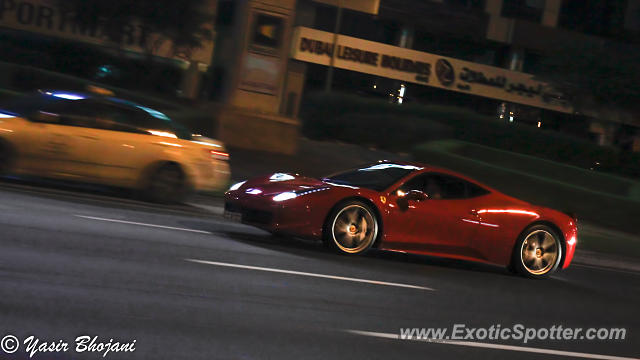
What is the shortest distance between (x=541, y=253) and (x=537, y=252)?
0.06 m

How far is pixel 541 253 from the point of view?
435 inches

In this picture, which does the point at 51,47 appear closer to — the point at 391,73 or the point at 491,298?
the point at 391,73

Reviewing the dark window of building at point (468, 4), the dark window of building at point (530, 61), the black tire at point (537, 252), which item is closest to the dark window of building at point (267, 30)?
the black tire at point (537, 252)

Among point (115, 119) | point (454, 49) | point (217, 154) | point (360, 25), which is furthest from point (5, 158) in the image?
point (454, 49)

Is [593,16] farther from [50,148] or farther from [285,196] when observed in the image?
[285,196]

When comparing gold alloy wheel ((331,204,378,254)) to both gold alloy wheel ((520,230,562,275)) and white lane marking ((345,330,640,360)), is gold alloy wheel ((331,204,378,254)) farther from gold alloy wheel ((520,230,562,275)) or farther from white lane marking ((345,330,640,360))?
white lane marking ((345,330,640,360))

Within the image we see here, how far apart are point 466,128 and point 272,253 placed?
2937cm

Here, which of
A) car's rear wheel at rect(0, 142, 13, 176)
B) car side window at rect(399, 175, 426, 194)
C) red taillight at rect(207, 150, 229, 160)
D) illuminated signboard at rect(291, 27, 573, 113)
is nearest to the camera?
car side window at rect(399, 175, 426, 194)

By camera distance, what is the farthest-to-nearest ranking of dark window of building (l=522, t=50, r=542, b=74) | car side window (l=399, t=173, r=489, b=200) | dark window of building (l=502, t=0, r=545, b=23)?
1. dark window of building (l=522, t=50, r=542, b=74)
2. dark window of building (l=502, t=0, r=545, b=23)
3. car side window (l=399, t=173, r=489, b=200)

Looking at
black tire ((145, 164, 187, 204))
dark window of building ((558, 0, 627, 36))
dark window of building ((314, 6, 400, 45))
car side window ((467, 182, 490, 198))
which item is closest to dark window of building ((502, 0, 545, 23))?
dark window of building ((558, 0, 627, 36))

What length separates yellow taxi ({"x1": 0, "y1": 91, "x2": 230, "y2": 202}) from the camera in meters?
11.9

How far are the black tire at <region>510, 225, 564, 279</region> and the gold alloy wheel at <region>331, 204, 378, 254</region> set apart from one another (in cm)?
205

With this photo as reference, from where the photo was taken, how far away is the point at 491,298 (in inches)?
352

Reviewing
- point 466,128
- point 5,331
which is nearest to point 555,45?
point 466,128
